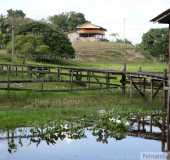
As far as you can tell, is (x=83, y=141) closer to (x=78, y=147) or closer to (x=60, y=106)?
(x=78, y=147)

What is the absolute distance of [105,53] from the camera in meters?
115

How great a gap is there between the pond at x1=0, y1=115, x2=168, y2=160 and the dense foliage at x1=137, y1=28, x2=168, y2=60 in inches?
3347

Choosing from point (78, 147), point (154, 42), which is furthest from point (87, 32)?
point (78, 147)

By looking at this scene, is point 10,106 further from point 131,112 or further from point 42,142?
point 42,142

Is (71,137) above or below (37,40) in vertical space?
below

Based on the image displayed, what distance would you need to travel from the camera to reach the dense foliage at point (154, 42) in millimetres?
110594

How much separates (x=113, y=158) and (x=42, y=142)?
154 inches

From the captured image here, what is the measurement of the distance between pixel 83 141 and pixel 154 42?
95070 millimetres

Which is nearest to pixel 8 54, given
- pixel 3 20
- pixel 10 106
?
pixel 3 20

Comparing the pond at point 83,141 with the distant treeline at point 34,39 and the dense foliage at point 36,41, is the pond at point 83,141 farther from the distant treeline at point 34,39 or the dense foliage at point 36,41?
the dense foliage at point 36,41

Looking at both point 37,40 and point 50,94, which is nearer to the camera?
point 50,94

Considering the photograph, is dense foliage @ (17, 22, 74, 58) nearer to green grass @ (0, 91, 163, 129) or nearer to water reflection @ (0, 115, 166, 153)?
green grass @ (0, 91, 163, 129)

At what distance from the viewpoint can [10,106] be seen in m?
32.2

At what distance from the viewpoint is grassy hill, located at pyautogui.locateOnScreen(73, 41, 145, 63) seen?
350 ft
